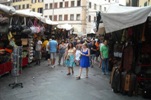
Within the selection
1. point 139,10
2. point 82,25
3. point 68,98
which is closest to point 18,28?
point 68,98

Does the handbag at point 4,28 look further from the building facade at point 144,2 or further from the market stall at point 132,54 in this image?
the building facade at point 144,2

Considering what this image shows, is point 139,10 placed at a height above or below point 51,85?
above

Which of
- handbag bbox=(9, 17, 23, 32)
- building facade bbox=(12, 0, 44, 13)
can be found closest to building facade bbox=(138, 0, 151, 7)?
handbag bbox=(9, 17, 23, 32)

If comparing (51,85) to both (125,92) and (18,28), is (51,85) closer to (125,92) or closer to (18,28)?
(125,92)

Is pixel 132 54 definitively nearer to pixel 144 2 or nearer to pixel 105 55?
pixel 105 55

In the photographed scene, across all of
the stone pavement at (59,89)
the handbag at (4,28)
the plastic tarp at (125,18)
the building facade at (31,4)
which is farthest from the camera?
the building facade at (31,4)

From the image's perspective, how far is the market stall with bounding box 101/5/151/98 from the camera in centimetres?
832

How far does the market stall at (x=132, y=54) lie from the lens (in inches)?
328

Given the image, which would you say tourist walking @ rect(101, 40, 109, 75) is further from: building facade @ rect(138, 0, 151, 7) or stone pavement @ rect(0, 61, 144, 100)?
building facade @ rect(138, 0, 151, 7)

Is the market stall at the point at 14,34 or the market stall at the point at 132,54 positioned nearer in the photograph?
the market stall at the point at 132,54

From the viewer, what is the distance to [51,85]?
10.5 m

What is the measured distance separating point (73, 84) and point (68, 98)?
232cm

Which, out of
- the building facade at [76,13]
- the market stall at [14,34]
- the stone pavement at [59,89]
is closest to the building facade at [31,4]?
the building facade at [76,13]

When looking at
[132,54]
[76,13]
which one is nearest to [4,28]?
[132,54]
